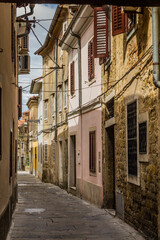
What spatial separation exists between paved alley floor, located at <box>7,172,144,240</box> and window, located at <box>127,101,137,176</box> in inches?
55.5

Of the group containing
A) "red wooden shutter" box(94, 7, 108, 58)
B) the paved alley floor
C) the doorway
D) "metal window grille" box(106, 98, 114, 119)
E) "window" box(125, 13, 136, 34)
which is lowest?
the paved alley floor

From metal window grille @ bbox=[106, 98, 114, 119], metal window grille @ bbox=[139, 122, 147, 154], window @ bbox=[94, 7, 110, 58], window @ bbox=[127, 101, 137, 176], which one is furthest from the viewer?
window @ bbox=[94, 7, 110, 58]

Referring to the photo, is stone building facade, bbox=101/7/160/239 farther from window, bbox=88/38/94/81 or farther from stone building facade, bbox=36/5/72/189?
stone building facade, bbox=36/5/72/189

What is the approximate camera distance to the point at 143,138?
884cm

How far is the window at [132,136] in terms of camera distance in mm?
9539

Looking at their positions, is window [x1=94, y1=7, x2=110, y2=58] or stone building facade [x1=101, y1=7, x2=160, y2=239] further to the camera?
window [x1=94, y1=7, x2=110, y2=58]

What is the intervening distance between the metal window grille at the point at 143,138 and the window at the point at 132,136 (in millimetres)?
471

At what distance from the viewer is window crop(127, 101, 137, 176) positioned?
9.54 meters

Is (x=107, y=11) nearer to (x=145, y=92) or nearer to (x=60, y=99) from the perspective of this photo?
(x=145, y=92)

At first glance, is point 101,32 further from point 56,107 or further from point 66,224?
point 56,107

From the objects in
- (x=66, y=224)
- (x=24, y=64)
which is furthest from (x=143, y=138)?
(x=24, y=64)

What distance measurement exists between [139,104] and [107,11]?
15.9 feet

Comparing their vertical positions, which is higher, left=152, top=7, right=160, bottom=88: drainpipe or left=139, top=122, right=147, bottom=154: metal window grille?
left=152, top=7, right=160, bottom=88: drainpipe

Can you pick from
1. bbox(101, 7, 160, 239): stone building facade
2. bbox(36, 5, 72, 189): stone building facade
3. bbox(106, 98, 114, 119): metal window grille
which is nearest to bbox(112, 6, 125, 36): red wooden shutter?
bbox(101, 7, 160, 239): stone building facade
